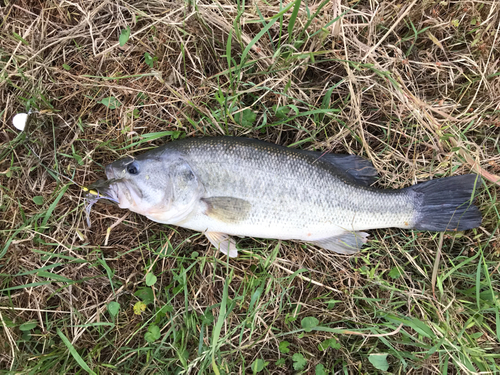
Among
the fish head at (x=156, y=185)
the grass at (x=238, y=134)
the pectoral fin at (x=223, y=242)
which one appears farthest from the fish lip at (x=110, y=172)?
the pectoral fin at (x=223, y=242)

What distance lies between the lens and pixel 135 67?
2.80 metres

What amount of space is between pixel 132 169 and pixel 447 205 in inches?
108

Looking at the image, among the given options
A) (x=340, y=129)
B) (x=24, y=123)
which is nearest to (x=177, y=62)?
(x=24, y=123)

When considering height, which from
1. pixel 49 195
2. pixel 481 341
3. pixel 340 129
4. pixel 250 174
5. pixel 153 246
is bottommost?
pixel 481 341

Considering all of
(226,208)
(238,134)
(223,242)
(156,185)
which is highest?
(238,134)

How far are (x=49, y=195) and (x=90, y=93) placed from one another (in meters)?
1.00

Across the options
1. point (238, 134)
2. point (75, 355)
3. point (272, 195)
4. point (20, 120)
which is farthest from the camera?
point (238, 134)

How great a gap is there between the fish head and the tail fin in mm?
1981

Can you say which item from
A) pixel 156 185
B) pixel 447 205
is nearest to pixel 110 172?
pixel 156 185

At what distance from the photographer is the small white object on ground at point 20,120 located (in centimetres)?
268

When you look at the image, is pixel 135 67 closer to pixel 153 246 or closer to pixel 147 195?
pixel 147 195

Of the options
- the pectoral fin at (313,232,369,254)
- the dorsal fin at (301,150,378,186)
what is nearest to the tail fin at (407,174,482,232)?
the dorsal fin at (301,150,378,186)

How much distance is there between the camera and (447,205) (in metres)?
2.73

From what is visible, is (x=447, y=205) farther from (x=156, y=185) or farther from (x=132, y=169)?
(x=132, y=169)
